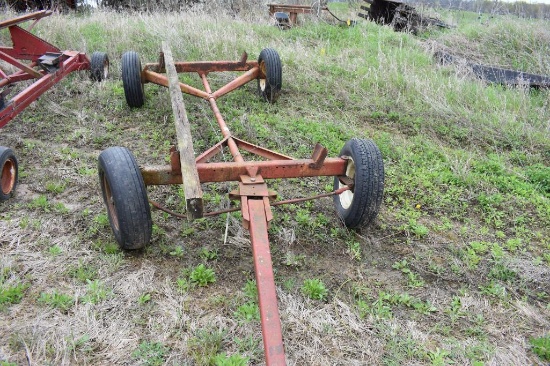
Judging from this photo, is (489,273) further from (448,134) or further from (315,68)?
(315,68)

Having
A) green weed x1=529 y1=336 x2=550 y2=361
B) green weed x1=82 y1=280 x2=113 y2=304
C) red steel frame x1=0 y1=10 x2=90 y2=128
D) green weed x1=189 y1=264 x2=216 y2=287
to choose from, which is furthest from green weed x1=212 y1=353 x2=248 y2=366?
red steel frame x1=0 y1=10 x2=90 y2=128

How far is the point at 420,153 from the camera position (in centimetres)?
464

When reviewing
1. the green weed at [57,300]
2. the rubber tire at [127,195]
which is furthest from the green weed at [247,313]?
the green weed at [57,300]

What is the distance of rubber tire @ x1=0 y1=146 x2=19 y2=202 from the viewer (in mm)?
3303

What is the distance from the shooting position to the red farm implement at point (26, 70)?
3502 mm

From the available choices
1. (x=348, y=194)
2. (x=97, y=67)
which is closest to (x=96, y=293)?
(x=348, y=194)

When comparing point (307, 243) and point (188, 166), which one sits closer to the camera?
point (188, 166)

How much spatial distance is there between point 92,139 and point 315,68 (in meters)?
3.66

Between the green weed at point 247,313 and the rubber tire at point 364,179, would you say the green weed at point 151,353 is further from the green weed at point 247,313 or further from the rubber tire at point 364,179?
the rubber tire at point 364,179

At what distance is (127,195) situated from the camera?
100 inches

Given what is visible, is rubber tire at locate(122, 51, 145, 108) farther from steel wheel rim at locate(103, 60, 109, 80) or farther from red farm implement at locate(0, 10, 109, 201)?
steel wheel rim at locate(103, 60, 109, 80)

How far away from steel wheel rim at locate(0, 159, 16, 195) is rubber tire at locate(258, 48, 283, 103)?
3.06 meters

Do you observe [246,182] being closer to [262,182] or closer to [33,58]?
[262,182]

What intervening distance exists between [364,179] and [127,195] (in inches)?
60.2
